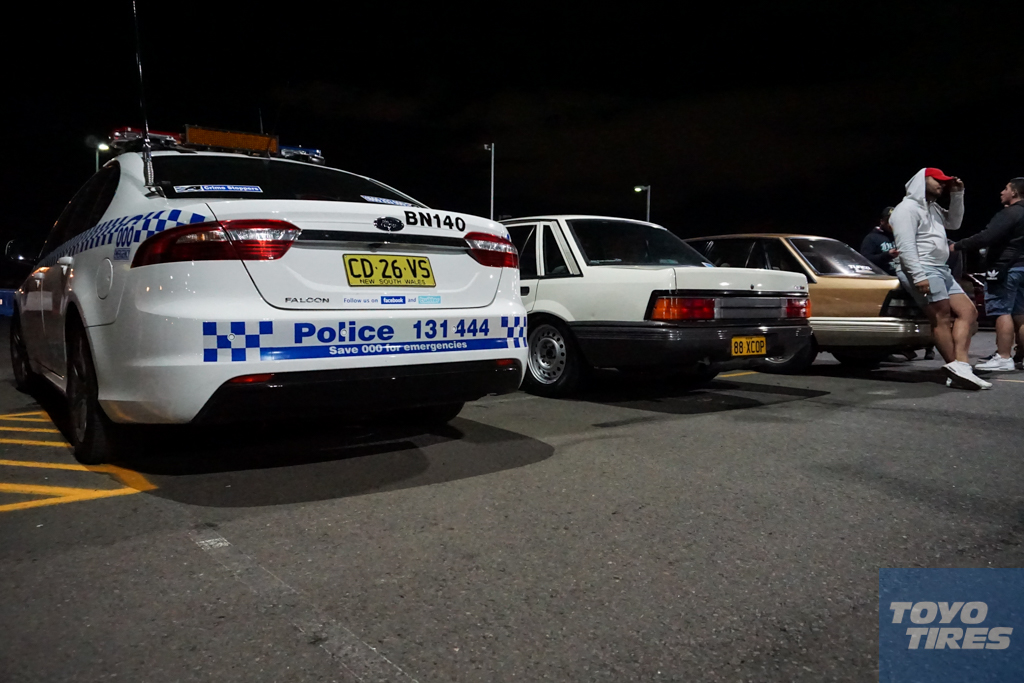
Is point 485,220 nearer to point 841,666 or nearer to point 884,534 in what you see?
point 884,534

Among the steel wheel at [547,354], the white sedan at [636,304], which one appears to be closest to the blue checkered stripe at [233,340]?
the white sedan at [636,304]

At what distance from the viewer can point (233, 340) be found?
3281mm

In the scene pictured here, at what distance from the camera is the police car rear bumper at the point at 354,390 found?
331 cm

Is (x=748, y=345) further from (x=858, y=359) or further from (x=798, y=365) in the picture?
(x=858, y=359)

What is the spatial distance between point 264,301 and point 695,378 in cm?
483

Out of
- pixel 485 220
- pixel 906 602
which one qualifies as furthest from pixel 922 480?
pixel 485 220

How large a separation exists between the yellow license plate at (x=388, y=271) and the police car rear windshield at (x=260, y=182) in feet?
1.26

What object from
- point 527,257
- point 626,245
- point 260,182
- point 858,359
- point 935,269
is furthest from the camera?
point 858,359

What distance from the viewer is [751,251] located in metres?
8.52

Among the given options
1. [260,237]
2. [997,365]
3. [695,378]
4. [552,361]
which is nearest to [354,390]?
[260,237]

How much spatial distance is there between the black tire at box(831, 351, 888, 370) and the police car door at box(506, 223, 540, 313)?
4.00m

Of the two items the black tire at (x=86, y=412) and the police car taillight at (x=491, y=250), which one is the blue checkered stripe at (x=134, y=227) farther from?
the police car taillight at (x=491, y=250)

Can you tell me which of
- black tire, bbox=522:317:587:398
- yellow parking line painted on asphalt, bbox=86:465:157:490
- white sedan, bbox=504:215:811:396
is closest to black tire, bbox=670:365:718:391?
white sedan, bbox=504:215:811:396

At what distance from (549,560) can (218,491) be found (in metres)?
1.64
